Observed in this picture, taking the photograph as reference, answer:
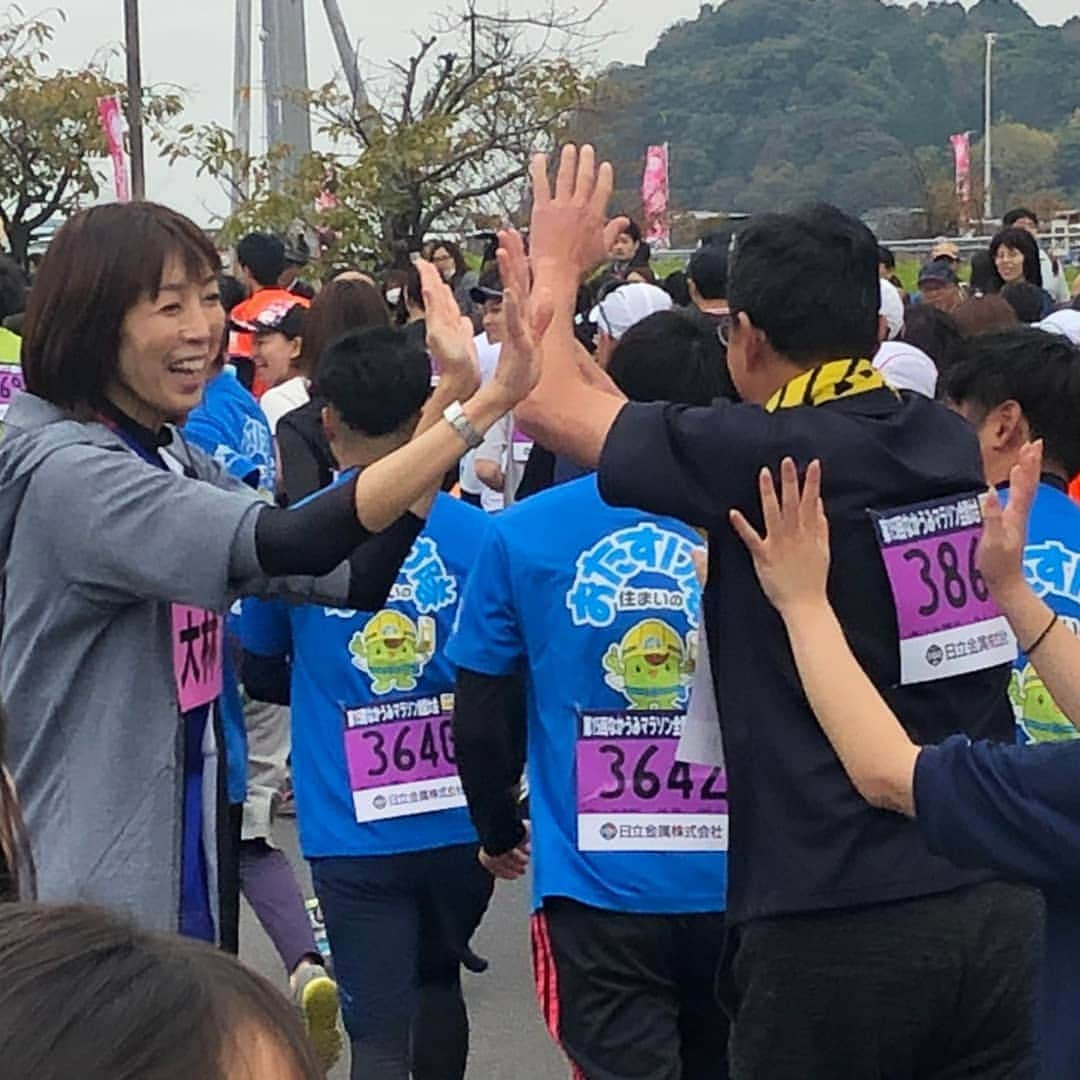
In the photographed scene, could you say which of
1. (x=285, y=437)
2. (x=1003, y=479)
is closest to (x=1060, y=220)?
(x=285, y=437)

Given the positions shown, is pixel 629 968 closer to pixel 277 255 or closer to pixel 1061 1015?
pixel 1061 1015

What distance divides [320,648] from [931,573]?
1477mm

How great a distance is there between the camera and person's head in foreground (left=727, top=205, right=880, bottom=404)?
302 cm

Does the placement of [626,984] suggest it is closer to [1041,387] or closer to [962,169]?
[1041,387]

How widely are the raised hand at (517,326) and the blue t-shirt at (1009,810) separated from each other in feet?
2.72

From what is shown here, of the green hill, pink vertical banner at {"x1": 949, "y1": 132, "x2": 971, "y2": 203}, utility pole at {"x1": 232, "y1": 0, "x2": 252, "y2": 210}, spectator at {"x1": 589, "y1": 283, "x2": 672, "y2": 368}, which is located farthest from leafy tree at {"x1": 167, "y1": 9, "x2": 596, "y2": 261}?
the green hill

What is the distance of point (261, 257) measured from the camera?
9664mm

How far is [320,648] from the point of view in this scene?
4039 millimetres

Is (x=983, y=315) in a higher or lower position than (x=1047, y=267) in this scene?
lower

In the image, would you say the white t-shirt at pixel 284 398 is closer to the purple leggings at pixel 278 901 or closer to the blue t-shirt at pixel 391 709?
the purple leggings at pixel 278 901

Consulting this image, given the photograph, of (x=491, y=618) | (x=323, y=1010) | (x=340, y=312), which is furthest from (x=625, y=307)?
(x=491, y=618)

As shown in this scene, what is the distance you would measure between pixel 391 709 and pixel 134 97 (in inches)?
676

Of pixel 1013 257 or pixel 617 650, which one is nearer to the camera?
pixel 617 650

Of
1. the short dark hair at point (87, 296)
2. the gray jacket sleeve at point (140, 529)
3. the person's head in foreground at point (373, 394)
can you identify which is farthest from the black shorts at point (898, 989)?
the person's head in foreground at point (373, 394)
